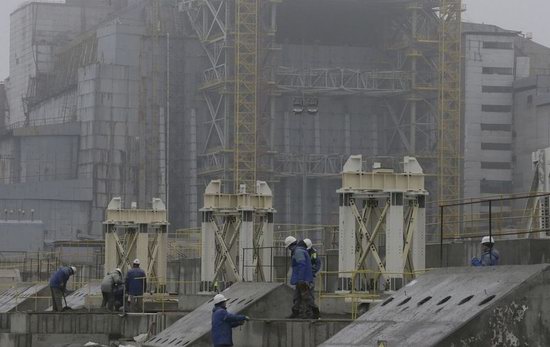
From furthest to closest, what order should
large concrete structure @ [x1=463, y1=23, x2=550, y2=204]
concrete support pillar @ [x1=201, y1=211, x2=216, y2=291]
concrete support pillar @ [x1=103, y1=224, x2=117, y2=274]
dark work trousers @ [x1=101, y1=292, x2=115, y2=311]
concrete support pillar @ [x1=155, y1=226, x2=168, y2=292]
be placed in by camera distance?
large concrete structure @ [x1=463, y1=23, x2=550, y2=204], concrete support pillar @ [x1=103, y1=224, x2=117, y2=274], concrete support pillar @ [x1=155, y1=226, x2=168, y2=292], concrete support pillar @ [x1=201, y1=211, x2=216, y2=291], dark work trousers @ [x1=101, y1=292, x2=115, y2=311]

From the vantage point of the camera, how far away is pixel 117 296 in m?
42.8

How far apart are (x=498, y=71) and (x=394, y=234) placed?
107 meters

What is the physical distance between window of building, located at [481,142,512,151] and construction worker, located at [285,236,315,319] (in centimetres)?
11334

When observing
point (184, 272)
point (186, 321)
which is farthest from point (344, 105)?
point (186, 321)

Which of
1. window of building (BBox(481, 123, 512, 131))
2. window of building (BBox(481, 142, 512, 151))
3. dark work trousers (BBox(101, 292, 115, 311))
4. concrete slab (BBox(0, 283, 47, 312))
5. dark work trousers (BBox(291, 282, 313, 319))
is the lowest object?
concrete slab (BBox(0, 283, 47, 312))

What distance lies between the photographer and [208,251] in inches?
1924

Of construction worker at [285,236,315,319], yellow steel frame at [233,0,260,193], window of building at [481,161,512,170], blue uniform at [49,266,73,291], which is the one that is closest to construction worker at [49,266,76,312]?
blue uniform at [49,266,73,291]

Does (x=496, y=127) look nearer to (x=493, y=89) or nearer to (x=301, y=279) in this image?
(x=493, y=89)

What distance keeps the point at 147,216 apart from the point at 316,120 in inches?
3124

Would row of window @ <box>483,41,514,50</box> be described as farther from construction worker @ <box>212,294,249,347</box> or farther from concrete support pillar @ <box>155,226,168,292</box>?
construction worker @ <box>212,294,249,347</box>

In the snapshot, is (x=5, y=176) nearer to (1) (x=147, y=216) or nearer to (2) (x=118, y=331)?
(1) (x=147, y=216)

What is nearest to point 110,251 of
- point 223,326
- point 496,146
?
point 223,326

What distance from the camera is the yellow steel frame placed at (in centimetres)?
12481

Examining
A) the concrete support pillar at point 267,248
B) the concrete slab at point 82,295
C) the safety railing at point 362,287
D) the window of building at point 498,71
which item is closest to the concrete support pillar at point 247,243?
the concrete support pillar at point 267,248
